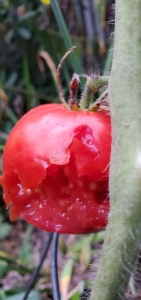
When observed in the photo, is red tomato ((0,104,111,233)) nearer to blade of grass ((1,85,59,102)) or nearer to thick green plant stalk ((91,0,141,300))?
thick green plant stalk ((91,0,141,300))

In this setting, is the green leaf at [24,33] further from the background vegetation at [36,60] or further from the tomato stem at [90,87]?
the tomato stem at [90,87]

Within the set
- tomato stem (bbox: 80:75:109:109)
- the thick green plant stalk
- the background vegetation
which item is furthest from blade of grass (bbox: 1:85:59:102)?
the thick green plant stalk

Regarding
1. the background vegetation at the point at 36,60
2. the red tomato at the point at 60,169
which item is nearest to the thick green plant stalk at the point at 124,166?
the red tomato at the point at 60,169

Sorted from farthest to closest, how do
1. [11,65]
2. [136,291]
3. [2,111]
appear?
[11,65]
[2,111]
[136,291]

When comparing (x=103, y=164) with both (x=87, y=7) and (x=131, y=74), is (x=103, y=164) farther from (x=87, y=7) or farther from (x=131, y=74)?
(x=87, y=7)

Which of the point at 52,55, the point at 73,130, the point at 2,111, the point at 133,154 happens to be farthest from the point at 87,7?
the point at 133,154
